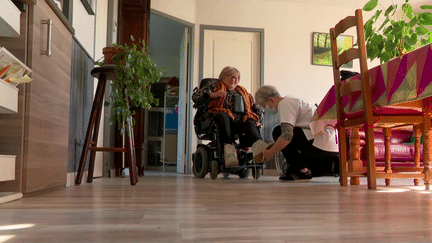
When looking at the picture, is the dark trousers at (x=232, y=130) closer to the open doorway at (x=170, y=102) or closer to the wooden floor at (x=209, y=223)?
the open doorway at (x=170, y=102)

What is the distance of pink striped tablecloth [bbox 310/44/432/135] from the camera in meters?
1.99

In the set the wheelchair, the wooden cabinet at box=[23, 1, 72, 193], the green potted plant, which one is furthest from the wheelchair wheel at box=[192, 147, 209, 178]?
the wooden cabinet at box=[23, 1, 72, 193]

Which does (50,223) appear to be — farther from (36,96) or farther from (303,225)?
(36,96)

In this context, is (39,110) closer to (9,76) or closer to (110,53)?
(9,76)

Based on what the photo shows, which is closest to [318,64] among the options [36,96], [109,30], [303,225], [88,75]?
[109,30]

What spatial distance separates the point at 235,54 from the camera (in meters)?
6.17

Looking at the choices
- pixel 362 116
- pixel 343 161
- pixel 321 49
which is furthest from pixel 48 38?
pixel 321 49

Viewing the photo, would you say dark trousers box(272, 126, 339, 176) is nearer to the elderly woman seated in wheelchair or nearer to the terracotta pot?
the elderly woman seated in wheelchair

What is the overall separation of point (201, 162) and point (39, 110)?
7.85 ft

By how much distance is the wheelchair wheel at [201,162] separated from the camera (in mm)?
3885

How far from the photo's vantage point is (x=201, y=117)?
3893 mm

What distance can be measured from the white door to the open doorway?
30cm

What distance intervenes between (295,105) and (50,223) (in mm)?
2558

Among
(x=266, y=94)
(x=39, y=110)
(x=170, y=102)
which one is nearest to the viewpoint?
(x=39, y=110)
